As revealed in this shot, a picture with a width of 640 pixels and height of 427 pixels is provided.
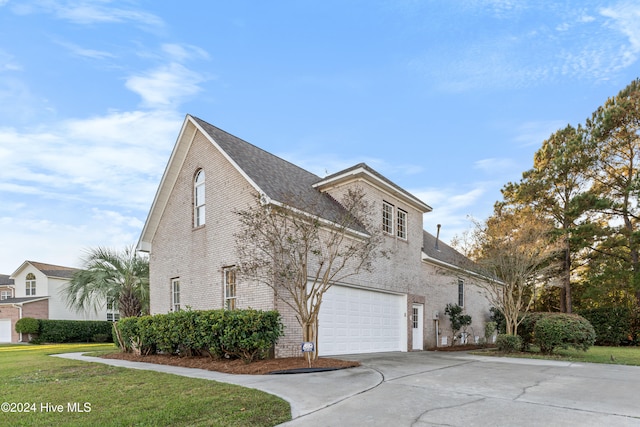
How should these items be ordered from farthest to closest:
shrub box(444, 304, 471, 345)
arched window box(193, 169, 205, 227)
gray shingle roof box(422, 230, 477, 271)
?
1. shrub box(444, 304, 471, 345)
2. gray shingle roof box(422, 230, 477, 271)
3. arched window box(193, 169, 205, 227)

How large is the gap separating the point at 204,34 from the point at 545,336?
14930 millimetres

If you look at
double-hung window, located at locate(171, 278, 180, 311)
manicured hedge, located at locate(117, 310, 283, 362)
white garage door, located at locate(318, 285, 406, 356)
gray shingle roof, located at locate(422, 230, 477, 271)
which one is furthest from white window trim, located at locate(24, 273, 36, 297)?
white garage door, located at locate(318, 285, 406, 356)

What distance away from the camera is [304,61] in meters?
15.0

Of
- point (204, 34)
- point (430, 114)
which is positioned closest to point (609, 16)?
point (430, 114)

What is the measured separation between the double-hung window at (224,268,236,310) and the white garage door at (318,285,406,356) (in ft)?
9.07

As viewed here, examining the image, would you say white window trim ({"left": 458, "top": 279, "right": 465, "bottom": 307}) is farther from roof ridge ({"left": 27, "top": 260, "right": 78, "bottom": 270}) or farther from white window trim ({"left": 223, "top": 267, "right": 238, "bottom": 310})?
roof ridge ({"left": 27, "top": 260, "right": 78, "bottom": 270})

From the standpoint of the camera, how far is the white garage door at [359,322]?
567 inches

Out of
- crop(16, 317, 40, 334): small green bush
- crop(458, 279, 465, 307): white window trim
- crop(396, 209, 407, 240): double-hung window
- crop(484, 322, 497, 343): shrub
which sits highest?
crop(396, 209, 407, 240): double-hung window

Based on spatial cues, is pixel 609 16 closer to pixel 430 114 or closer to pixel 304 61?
pixel 430 114

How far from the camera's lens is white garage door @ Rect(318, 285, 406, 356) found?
14406mm

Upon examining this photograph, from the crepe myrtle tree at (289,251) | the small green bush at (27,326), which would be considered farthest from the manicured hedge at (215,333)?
the small green bush at (27,326)

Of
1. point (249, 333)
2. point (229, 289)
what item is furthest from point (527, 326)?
point (249, 333)

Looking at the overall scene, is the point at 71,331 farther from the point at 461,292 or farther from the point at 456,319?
the point at 461,292

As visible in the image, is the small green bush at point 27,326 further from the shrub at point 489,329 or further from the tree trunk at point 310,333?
the shrub at point 489,329
